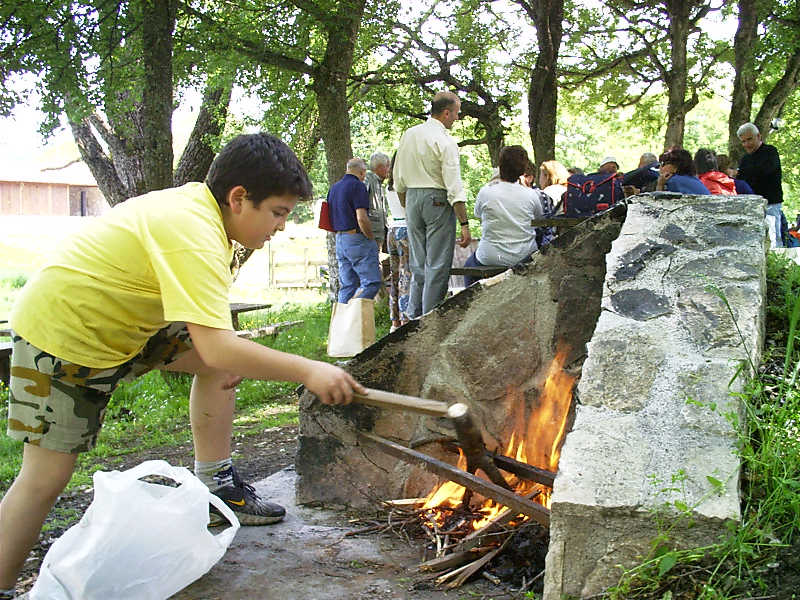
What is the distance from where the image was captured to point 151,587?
2.57 meters

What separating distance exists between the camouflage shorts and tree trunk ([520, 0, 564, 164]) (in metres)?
9.09

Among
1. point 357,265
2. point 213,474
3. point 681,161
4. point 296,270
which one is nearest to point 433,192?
point 357,265

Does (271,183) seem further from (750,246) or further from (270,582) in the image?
(750,246)

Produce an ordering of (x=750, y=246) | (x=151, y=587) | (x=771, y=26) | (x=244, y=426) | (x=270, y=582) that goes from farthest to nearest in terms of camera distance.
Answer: (x=771, y=26) < (x=244, y=426) < (x=750, y=246) < (x=270, y=582) < (x=151, y=587)

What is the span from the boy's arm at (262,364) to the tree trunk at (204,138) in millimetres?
9995

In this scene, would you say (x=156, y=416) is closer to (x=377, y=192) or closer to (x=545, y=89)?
(x=377, y=192)

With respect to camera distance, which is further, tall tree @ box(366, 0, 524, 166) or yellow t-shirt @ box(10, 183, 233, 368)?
tall tree @ box(366, 0, 524, 166)

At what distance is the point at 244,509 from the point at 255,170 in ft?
5.07

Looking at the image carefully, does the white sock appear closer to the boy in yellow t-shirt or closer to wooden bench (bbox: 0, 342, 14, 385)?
Result: the boy in yellow t-shirt

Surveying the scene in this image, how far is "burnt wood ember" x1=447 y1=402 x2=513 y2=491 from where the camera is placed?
259 centimetres

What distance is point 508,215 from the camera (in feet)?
21.3

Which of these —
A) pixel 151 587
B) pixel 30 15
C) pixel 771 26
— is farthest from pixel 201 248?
pixel 771 26

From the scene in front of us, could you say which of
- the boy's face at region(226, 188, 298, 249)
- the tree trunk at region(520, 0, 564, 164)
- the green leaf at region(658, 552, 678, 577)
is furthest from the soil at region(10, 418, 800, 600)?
the tree trunk at region(520, 0, 564, 164)

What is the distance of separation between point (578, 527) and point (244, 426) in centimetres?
423
